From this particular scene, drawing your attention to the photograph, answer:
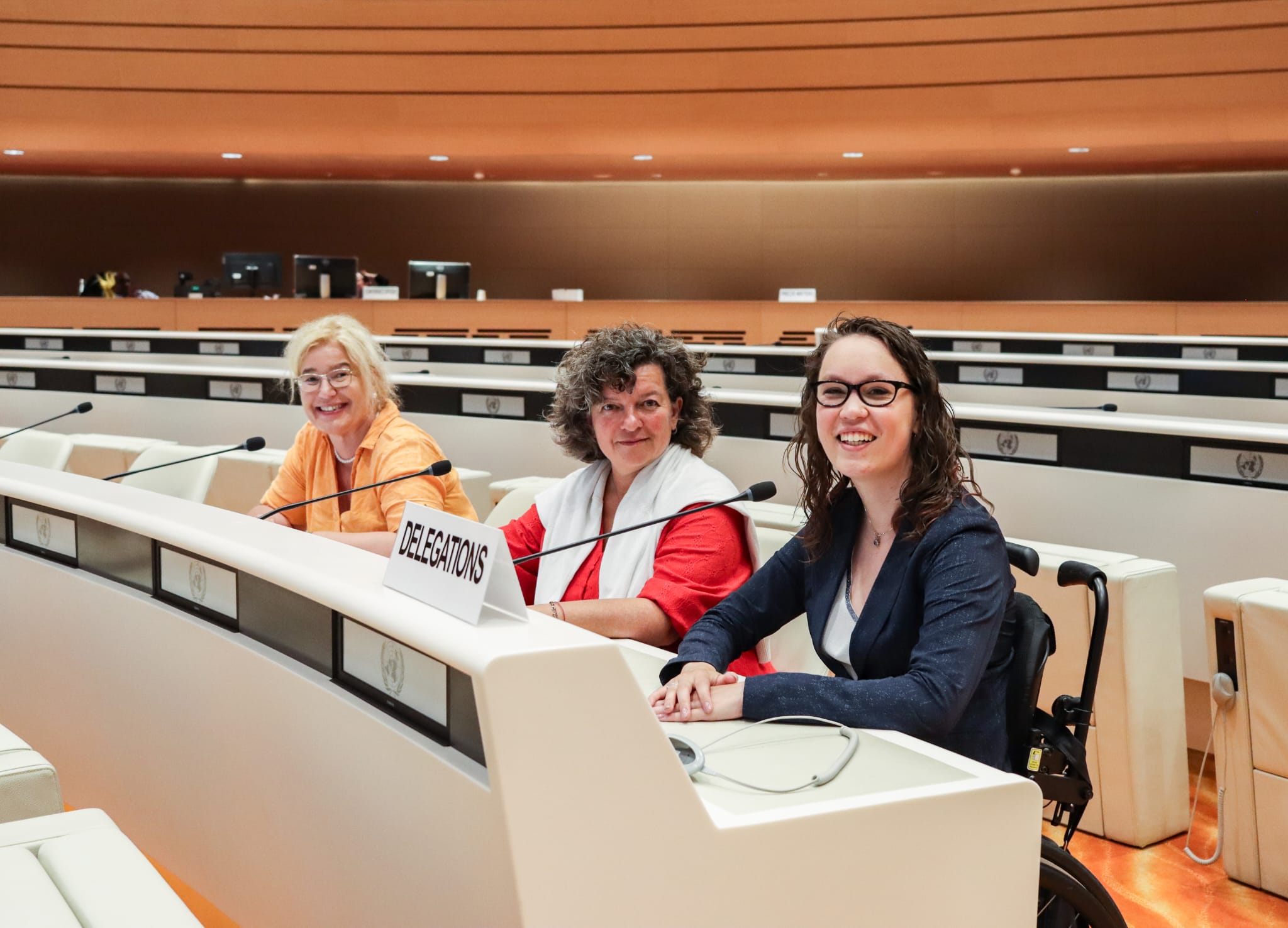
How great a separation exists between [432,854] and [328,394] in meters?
1.81

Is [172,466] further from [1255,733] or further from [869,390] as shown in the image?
[1255,733]

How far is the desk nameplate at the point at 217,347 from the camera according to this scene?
6.90 metres

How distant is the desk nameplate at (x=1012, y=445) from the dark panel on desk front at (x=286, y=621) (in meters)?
2.04

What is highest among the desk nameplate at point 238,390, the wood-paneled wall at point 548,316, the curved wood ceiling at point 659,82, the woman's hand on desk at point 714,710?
the curved wood ceiling at point 659,82

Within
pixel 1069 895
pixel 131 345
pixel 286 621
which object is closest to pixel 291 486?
pixel 286 621

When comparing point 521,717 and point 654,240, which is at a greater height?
point 654,240

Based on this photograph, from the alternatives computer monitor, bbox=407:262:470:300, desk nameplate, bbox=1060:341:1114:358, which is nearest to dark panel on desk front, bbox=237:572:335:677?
desk nameplate, bbox=1060:341:1114:358

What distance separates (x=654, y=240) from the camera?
12500mm

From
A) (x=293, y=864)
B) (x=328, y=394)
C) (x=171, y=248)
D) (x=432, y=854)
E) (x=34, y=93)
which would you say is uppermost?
(x=34, y=93)

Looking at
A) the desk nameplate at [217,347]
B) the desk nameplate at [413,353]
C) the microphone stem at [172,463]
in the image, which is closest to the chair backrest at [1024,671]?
the microphone stem at [172,463]

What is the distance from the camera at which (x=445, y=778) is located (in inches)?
39.1

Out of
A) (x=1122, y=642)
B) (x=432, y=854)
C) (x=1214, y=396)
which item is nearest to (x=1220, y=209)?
(x=1214, y=396)

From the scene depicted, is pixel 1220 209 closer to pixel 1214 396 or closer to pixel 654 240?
pixel 654 240

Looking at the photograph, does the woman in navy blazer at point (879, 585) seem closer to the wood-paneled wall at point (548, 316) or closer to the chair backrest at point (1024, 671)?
the chair backrest at point (1024, 671)
